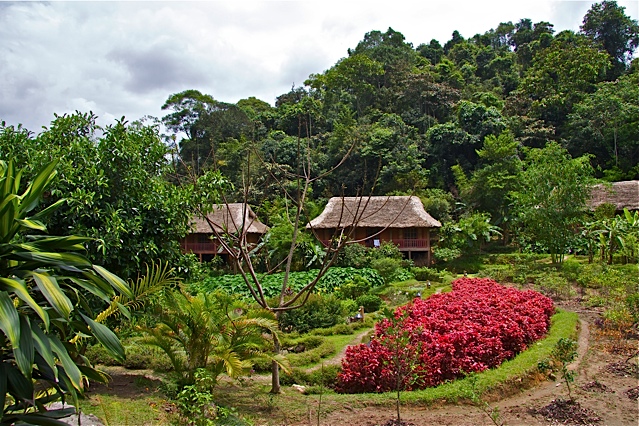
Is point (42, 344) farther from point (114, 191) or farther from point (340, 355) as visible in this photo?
point (340, 355)

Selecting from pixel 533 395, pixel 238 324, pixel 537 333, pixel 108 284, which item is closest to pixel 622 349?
pixel 537 333

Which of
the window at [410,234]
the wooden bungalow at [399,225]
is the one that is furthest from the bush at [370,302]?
the window at [410,234]

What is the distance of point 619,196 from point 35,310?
104 ft

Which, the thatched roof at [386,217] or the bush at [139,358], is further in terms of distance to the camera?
the thatched roof at [386,217]

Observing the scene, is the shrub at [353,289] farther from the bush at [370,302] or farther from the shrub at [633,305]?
the shrub at [633,305]

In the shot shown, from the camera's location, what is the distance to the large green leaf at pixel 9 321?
2561 millimetres

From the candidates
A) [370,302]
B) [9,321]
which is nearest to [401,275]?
[370,302]

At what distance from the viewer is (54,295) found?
2.84 m

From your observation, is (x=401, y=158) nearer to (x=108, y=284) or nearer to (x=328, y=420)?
(x=328, y=420)

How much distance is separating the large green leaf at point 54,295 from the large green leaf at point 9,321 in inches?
7.3

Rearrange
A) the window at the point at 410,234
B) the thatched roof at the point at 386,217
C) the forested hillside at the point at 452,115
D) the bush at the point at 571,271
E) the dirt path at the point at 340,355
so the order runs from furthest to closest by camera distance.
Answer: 1. the forested hillside at the point at 452,115
2. the window at the point at 410,234
3. the thatched roof at the point at 386,217
4. the bush at the point at 571,271
5. the dirt path at the point at 340,355

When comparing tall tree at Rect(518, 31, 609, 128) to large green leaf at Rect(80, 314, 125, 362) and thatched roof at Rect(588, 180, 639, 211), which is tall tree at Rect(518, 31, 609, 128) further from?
large green leaf at Rect(80, 314, 125, 362)

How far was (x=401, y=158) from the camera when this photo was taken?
116ft

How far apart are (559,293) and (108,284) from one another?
47.3 ft
